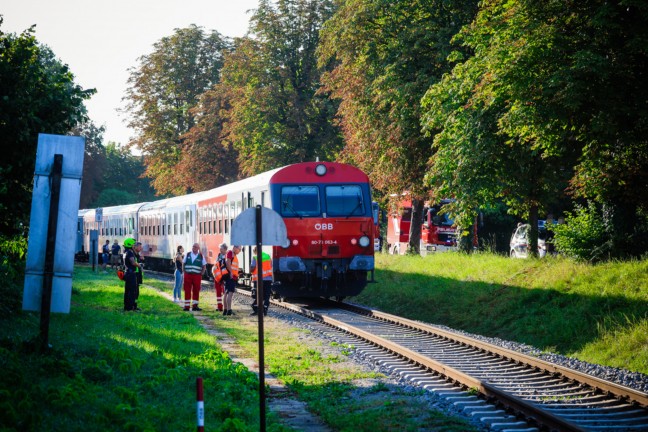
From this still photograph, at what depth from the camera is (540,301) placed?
20.6 m

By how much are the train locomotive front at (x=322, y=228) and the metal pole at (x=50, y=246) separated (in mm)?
12015

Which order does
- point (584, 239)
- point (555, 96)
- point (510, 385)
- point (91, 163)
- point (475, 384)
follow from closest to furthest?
point (475, 384)
point (510, 385)
point (555, 96)
point (584, 239)
point (91, 163)

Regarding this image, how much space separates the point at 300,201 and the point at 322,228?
0.92 meters

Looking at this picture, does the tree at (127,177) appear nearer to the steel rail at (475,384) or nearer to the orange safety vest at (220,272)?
the orange safety vest at (220,272)

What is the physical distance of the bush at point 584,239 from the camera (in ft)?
72.0

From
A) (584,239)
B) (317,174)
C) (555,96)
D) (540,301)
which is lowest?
(540,301)

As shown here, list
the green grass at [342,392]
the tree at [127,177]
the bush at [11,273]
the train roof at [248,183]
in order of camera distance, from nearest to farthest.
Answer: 1. the green grass at [342,392]
2. the bush at [11,273]
3. the train roof at [248,183]
4. the tree at [127,177]

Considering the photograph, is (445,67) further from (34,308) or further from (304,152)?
(34,308)

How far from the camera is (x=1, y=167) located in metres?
16.1

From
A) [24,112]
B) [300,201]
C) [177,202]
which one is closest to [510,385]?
[24,112]

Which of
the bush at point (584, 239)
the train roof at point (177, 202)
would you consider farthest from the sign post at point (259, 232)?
the train roof at point (177, 202)

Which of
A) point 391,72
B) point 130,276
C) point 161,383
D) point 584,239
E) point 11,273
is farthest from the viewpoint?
point 391,72

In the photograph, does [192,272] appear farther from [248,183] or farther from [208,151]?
[208,151]

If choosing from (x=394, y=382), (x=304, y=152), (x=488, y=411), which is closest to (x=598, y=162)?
(x=394, y=382)
